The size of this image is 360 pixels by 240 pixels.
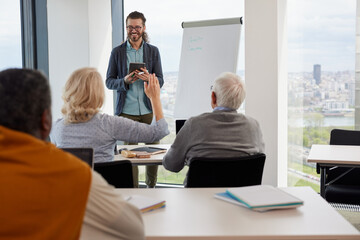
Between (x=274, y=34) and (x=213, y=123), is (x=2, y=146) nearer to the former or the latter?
(x=213, y=123)

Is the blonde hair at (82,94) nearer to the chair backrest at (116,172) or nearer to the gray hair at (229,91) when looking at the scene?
the chair backrest at (116,172)

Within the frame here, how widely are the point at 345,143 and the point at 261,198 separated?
2.48m

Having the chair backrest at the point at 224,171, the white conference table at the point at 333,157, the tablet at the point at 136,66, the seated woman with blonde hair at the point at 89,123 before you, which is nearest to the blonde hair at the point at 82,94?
the seated woman with blonde hair at the point at 89,123

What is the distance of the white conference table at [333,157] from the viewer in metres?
3.17

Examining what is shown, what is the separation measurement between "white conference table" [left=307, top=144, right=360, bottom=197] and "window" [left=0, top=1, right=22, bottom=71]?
11.4 feet

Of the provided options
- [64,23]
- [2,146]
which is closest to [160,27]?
[64,23]

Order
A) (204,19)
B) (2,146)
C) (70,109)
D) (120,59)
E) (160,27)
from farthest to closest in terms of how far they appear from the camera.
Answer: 1. (160,27)
2. (204,19)
3. (120,59)
4. (70,109)
5. (2,146)

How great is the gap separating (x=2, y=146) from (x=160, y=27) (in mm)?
5109

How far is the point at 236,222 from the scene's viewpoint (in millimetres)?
1657

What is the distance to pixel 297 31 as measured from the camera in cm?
529

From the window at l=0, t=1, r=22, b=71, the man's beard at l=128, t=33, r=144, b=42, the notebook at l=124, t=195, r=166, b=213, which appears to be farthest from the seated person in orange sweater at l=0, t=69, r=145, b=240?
the window at l=0, t=1, r=22, b=71

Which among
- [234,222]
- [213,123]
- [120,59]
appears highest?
[120,59]

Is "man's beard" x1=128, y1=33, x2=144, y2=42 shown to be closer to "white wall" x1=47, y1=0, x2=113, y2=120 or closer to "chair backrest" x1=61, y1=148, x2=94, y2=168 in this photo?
"white wall" x1=47, y1=0, x2=113, y2=120

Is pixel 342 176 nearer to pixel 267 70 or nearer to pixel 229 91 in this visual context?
pixel 267 70
